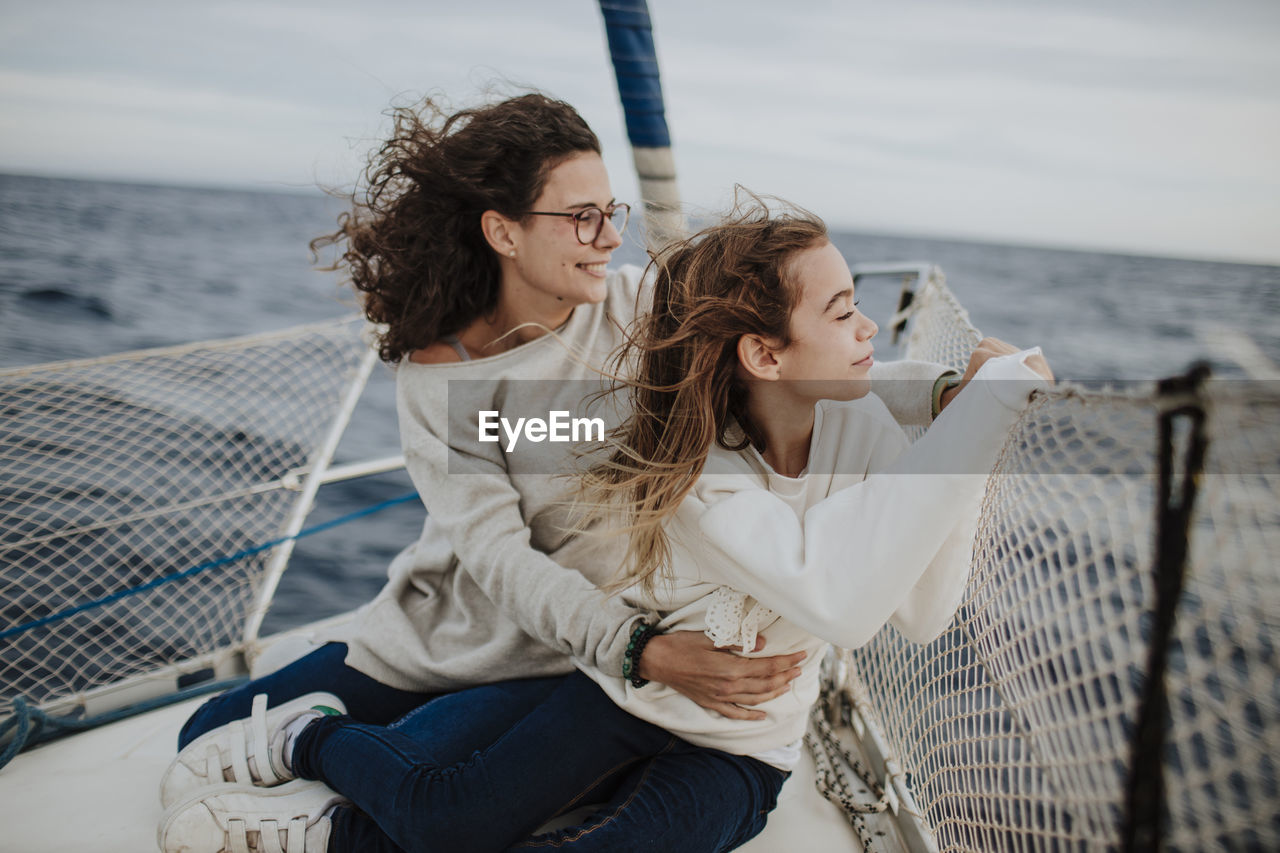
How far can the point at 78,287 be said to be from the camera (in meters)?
11.1

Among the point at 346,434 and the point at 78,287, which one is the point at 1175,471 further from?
the point at 78,287

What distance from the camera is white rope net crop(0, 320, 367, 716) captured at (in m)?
2.21

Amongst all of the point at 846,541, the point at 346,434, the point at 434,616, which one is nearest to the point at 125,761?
the point at 434,616

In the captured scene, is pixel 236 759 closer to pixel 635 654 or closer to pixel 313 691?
pixel 313 691

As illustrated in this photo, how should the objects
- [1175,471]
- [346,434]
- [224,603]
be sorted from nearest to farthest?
[1175,471]
[224,603]
[346,434]

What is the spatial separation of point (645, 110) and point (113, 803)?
73.1 inches

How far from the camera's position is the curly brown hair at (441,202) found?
5.63 feet

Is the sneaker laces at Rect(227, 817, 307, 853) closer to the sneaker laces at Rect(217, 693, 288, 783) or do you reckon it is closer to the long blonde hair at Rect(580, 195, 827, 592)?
the sneaker laces at Rect(217, 693, 288, 783)

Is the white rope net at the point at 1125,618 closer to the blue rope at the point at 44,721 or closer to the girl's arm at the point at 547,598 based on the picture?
the girl's arm at the point at 547,598

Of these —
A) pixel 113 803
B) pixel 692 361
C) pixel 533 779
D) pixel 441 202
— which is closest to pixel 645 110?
pixel 441 202

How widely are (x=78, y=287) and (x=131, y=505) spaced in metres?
9.24

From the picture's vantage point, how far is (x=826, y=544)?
3.69 ft

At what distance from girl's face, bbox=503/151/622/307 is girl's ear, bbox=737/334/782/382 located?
540 mm

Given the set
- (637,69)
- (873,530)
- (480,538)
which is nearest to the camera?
(873,530)
